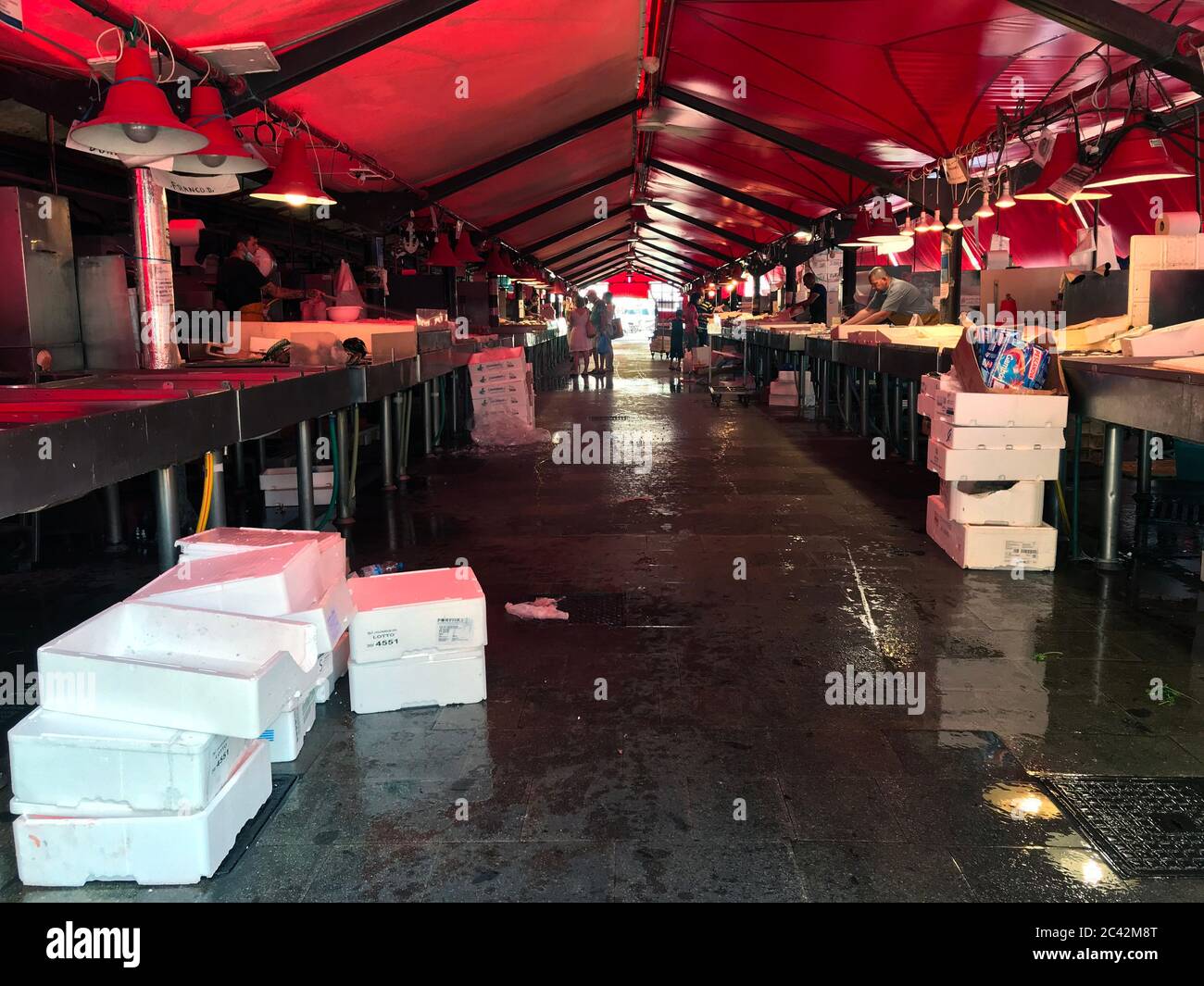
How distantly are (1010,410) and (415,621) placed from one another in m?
3.21

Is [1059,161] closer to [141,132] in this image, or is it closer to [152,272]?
[141,132]

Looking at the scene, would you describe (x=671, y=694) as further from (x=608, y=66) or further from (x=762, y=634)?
(x=608, y=66)

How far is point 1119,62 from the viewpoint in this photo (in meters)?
7.78

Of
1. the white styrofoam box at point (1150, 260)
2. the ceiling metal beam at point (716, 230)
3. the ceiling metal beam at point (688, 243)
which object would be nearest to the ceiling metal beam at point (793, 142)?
the white styrofoam box at point (1150, 260)

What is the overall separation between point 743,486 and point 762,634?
3.46 meters

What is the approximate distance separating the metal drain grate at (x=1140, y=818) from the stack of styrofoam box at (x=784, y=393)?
36.4 ft

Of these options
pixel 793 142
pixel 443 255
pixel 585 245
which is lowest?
pixel 443 255

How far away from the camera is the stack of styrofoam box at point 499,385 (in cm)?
973

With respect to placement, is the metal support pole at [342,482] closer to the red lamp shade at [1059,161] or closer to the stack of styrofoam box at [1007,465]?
the stack of styrofoam box at [1007,465]

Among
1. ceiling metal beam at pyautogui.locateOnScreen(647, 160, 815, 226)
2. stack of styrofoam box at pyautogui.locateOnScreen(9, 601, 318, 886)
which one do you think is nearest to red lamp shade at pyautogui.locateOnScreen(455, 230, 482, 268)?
ceiling metal beam at pyautogui.locateOnScreen(647, 160, 815, 226)

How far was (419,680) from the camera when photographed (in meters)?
3.30

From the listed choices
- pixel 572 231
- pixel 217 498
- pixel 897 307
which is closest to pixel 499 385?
pixel 897 307

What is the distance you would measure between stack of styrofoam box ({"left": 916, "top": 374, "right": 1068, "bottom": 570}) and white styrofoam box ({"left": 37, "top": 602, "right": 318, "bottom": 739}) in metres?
3.57

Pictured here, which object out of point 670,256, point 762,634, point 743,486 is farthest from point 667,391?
point 670,256
